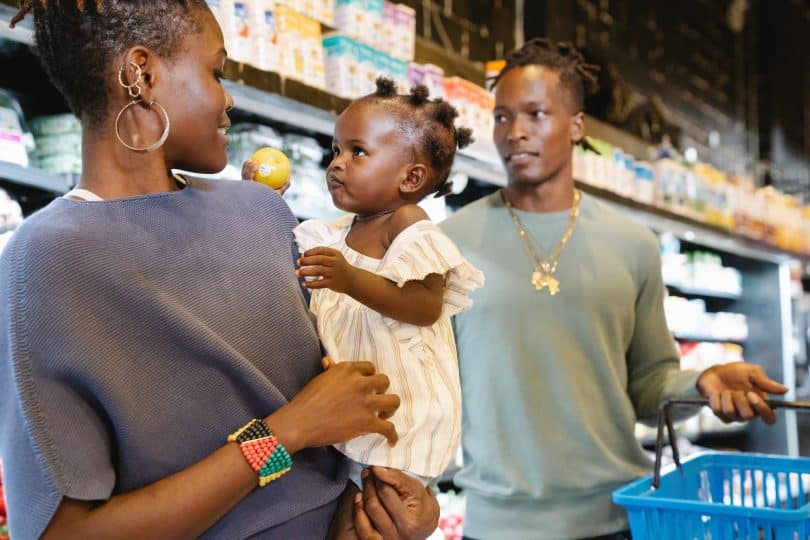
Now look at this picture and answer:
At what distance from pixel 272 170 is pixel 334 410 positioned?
61 centimetres

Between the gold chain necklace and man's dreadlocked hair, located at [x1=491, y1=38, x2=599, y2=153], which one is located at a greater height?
man's dreadlocked hair, located at [x1=491, y1=38, x2=599, y2=153]

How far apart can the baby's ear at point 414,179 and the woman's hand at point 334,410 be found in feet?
1.54

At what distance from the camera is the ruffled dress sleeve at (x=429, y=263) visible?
4.93ft

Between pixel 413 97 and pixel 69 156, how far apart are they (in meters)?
0.88

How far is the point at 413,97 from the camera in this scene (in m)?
1.79

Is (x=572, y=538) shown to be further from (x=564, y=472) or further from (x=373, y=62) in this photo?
(x=373, y=62)

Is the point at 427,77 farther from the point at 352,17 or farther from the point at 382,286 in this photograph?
the point at 382,286

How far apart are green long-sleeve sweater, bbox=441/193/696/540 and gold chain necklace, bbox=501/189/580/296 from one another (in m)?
0.02

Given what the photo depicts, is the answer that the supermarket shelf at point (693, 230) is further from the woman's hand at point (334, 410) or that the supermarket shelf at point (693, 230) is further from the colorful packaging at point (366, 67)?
the woman's hand at point (334, 410)

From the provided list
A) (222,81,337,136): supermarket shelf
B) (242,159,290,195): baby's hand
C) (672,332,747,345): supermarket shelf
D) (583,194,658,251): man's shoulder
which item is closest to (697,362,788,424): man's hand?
(583,194,658,251): man's shoulder

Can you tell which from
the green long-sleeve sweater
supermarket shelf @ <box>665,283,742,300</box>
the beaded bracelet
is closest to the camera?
the beaded bracelet

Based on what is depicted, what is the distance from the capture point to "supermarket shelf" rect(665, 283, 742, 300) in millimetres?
5523

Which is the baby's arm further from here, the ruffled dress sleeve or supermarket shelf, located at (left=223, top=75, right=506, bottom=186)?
supermarket shelf, located at (left=223, top=75, right=506, bottom=186)

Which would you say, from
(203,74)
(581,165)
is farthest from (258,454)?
(581,165)
